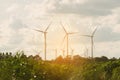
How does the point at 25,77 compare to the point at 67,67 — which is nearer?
the point at 25,77

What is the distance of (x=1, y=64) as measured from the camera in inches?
1422

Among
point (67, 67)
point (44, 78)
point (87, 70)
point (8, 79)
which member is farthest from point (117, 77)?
point (67, 67)

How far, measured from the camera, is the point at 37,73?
37125 millimetres

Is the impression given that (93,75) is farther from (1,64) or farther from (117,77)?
(1,64)

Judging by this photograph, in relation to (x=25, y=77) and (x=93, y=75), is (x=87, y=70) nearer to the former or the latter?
(x=93, y=75)

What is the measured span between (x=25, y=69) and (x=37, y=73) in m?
1.89

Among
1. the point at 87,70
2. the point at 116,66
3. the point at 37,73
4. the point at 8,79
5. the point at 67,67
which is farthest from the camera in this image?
the point at 67,67

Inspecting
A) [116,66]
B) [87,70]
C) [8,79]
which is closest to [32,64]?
[8,79]

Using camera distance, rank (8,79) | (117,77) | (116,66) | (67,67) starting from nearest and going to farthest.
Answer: (117,77) < (116,66) < (8,79) < (67,67)

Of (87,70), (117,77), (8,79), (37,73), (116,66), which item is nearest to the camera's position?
(117,77)

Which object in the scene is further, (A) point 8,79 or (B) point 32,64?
(B) point 32,64

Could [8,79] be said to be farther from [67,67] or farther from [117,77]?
[67,67]

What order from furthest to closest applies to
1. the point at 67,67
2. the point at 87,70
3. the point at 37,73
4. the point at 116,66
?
1. the point at 67,67
2. the point at 37,73
3. the point at 87,70
4. the point at 116,66

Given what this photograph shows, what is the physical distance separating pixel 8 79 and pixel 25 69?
6.55ft
